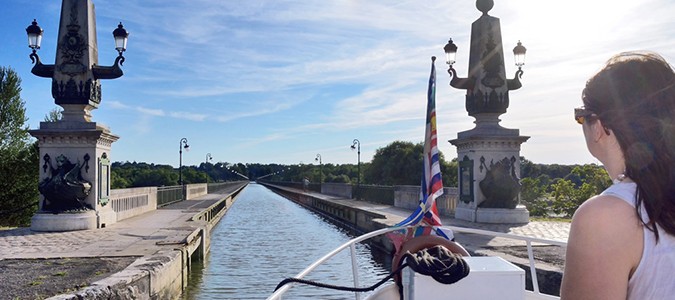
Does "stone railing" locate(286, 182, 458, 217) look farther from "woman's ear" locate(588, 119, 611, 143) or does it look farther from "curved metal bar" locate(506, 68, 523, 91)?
"woman's ear" locate(588, 119, 611, 143)

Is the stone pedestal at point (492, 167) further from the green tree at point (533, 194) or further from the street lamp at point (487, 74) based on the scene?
the green tree at point (533, 194)

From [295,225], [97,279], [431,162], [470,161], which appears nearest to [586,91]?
[431,162]

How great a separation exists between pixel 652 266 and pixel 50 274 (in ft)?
31.4

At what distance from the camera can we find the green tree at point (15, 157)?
30125 millimetres

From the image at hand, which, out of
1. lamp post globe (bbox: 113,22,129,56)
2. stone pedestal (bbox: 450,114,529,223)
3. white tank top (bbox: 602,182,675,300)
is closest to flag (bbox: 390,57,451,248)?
white tank top (bbox: 602,182,675,300)

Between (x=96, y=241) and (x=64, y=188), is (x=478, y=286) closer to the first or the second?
(x=96, y=241)

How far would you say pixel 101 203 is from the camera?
17062mm

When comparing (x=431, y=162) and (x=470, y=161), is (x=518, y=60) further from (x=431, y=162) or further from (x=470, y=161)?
(x=431, y=162)

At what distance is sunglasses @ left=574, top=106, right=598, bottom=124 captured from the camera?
1.90 metres

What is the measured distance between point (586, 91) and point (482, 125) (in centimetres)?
1736

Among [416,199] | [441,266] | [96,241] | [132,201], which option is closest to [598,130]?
[441,266]

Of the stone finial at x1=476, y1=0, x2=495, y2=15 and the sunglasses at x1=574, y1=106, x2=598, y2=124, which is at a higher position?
the stone finial at x1=476, y1=0, x2=495, y2=15

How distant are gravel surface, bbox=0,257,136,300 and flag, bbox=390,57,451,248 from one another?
5620mm

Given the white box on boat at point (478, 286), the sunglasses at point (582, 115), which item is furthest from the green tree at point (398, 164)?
the sunglasses at point (582, 115)
